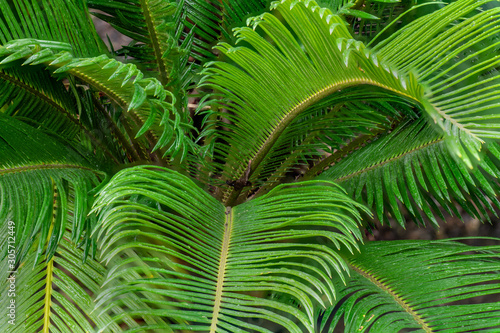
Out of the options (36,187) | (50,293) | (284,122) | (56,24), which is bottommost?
(50,293)

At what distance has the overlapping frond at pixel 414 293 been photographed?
1.85 feet

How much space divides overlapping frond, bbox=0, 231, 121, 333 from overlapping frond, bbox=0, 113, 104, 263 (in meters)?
0.03

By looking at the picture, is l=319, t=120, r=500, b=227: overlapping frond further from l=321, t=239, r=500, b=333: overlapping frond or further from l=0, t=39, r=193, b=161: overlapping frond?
l=0, t=39, r=193, b=161: overlapping frond

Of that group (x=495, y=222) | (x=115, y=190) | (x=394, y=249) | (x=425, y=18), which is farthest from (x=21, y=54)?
(x=495, y=222)

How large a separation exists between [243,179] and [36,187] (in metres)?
0.50

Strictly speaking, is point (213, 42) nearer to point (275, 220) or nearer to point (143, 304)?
point (275, 220)

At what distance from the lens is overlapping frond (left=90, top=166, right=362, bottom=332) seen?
0.50 metres

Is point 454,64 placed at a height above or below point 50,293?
above

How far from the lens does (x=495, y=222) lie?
133 centimetres

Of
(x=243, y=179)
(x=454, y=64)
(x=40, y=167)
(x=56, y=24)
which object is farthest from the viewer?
(x=243, y=179)

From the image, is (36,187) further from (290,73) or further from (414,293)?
(414,293)

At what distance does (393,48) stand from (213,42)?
0.78m

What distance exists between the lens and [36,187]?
682 mm

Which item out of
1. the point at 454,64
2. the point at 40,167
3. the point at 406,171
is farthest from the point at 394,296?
the point at 40,167
